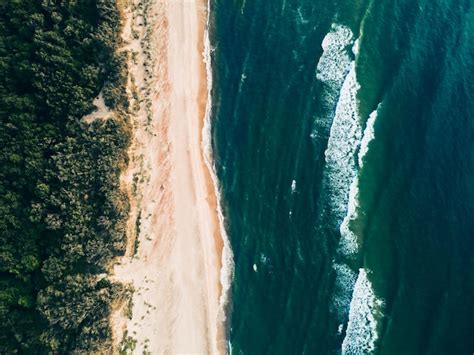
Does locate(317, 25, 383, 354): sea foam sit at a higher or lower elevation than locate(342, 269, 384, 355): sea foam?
higher

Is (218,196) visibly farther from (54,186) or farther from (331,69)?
(331,69)

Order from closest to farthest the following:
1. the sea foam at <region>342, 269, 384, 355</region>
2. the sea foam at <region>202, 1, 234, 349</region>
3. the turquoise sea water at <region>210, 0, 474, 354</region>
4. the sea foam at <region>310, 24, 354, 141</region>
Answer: the sea foam at <region>342, 269, 384, 355</region> < the turquoise sea water at <region>210, 0, 474, 354</region> < the sea foam at <region>202, 1, 234, 349</region> < the sea foam at <region>310, 24, 354, 141</region>

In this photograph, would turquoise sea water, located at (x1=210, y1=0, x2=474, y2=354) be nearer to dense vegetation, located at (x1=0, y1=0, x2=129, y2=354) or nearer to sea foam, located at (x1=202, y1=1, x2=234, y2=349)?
sea foam, located at (x1=202, y1=1, x2=234, y2=349)

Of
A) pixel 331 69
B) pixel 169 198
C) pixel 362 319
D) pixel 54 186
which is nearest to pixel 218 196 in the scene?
pixel 169 198

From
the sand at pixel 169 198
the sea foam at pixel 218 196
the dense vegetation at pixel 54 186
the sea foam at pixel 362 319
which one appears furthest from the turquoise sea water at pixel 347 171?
the dense vegetation at pixel 54 186

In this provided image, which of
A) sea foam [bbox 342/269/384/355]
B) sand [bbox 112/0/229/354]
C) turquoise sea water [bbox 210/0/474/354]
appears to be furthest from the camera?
sand [bbox 112/0/229/354]

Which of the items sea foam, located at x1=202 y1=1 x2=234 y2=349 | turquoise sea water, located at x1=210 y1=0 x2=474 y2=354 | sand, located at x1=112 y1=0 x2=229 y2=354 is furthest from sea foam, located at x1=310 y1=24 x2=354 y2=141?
sand, located at x1=112 y1=0 x2=229 y2=354
